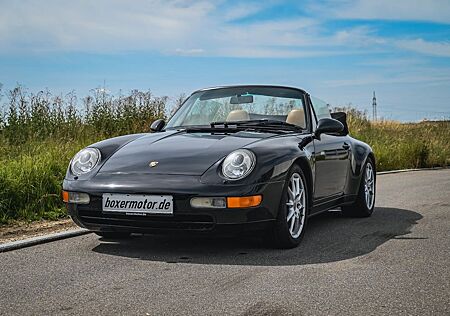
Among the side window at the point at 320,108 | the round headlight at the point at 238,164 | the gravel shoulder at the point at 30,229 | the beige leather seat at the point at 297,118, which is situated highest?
the side window at the point at 320,108

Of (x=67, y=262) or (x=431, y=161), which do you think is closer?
(x=67, y=262)

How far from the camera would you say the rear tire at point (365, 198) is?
315 inches

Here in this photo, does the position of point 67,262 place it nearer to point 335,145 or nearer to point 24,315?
point 24,315

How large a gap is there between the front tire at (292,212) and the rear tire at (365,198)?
1948 millimetres

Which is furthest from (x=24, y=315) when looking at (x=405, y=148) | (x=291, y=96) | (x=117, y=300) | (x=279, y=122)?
(x=405, y=148)

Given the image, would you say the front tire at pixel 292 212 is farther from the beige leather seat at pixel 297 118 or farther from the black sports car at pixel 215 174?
the beige leather seat at pixel 297 118

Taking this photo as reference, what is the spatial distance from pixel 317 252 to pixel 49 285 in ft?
7.08

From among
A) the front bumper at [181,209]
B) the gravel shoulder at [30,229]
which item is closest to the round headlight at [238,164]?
the front bumper at [181,209]

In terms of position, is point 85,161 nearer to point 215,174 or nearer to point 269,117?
point 215,174

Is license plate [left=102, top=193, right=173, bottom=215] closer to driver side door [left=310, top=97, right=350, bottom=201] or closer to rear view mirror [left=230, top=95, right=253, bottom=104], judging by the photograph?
driver side door [left=310, top=97, right=350, bottom=201]

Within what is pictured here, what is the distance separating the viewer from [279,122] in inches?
265

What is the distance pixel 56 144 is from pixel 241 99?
443 centimetres

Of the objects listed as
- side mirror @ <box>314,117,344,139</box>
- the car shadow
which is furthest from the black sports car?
the car shadow

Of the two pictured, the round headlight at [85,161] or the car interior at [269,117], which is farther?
the car interior at [269,117]
